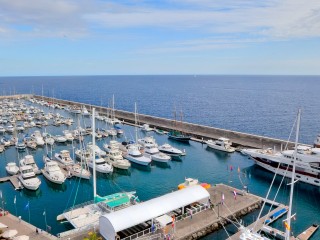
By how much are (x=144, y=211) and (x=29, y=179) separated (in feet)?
76.2

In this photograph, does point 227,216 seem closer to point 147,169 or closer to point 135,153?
point 147,169

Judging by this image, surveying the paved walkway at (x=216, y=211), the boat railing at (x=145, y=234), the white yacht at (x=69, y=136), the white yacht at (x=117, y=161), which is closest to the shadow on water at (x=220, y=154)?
the white yacht at (x=117, y=161)

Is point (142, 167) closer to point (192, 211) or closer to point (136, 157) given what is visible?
point (136, 157)

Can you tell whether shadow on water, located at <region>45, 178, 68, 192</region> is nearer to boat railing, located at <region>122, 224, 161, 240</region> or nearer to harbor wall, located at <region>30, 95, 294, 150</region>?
boat railing, located at <region>122, 224, 161, 240</region>

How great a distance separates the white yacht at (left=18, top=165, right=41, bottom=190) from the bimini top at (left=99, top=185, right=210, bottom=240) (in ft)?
60.9

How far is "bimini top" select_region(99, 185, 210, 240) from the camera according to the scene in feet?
93.5

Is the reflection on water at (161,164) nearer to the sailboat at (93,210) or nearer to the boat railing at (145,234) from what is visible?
the sailboat at (93,210)

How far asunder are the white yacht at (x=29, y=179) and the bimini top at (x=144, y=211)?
60.9 ft

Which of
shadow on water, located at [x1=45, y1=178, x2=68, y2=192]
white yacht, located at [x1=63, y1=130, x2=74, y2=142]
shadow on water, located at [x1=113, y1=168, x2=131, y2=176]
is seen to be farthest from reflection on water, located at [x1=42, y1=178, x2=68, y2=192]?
white yacht, located at [x1=63, y1=130, x2=74, y2=142]

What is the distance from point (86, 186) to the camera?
46.8 metres

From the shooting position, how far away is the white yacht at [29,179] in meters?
43.6

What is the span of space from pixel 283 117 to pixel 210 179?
8037 cm

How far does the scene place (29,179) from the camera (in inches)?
1780

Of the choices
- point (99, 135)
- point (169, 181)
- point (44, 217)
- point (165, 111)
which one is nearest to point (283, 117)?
point (165, 111)
